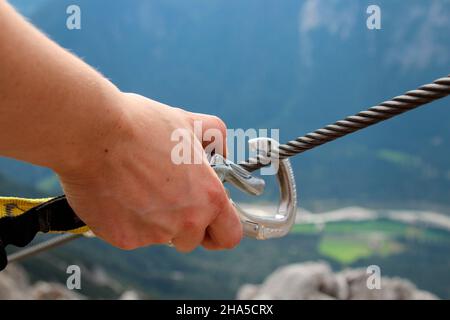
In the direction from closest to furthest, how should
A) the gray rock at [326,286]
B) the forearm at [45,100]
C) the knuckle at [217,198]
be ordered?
the forearm at [45,100], the knuckle at [217,198], the gray rock at [326,286]

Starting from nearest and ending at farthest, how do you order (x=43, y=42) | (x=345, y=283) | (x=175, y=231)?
(x=43, y=42) → (x=175, y=231) → (x=345, y=283)

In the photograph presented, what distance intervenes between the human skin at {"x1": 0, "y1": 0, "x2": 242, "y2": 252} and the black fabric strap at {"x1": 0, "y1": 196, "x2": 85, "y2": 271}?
0.04m

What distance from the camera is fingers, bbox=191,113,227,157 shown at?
56 centimetres

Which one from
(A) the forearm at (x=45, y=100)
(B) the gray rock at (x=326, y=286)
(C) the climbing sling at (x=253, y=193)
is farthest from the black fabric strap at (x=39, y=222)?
(B) the gray rock at (x=326, y=286)

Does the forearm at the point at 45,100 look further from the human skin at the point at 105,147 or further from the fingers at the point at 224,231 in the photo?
the fingers at the point at 224,231

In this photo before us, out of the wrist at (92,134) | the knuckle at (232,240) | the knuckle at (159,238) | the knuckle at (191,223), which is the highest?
the wrist at (92,134)

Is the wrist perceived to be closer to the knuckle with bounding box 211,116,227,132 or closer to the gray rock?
the knuckle with bounding box 211,116,227,132

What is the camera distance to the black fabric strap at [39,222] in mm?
556

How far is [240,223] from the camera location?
566 millimetres

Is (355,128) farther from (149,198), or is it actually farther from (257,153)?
(149,198)

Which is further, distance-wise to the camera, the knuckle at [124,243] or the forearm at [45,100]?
the knuckle at [124,243]

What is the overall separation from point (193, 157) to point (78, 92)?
4.5 inches

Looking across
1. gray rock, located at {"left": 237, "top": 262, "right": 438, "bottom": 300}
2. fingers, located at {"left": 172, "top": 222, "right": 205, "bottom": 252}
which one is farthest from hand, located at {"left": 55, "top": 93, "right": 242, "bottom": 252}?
gray rock, located at {"left": 237, "top": 262, "right": 438, "bottom": 300}

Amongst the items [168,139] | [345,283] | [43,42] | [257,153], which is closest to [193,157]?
[168,139]
